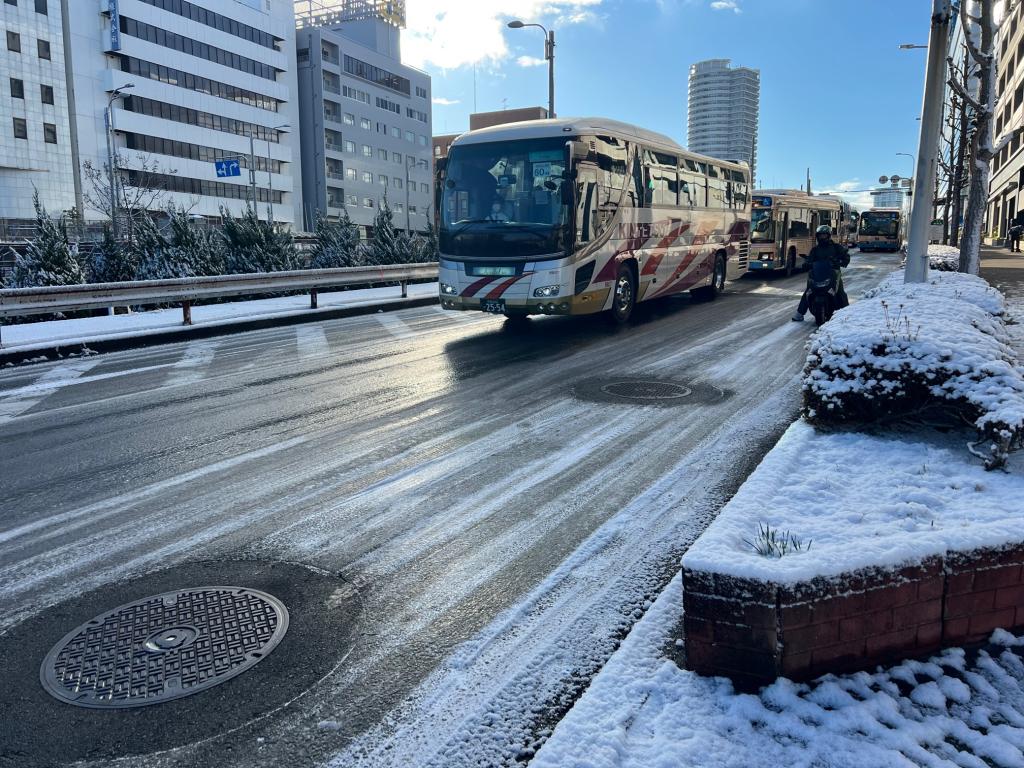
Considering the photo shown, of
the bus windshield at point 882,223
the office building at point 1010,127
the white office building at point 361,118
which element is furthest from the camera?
the white office building at point 361,118

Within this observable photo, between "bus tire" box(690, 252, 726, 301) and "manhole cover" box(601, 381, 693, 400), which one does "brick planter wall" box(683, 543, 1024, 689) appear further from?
"bus tire" box(690, 252, 726, 301)

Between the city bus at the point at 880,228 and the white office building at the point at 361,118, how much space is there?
158ft

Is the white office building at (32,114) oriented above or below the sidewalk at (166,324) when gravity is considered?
above

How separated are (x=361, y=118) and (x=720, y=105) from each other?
69164 millimetres

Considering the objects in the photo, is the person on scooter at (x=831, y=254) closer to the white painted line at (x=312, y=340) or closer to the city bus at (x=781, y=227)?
the white painted line at (x=312, y=340)

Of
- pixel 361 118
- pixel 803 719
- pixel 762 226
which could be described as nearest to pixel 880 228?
pixel 762 226

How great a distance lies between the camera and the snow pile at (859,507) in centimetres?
288

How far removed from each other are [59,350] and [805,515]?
11455mm

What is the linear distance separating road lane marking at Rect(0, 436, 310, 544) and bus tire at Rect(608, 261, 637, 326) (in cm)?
890

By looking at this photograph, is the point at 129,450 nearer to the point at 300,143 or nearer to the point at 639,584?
the point at 639,584

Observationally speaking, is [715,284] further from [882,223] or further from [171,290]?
[882,223]

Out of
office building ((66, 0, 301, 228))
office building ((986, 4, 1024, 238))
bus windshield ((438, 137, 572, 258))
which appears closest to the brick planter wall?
bus windshield ((438, 137, 572, 258))

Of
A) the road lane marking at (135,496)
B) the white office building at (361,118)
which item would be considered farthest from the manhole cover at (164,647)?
the white office building at (361,118)

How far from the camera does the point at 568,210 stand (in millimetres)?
12336
